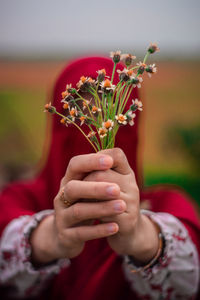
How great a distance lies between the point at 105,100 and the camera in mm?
375

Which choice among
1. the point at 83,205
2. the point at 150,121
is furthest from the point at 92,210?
the point at 150,121

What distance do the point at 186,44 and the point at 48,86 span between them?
0.77 meters

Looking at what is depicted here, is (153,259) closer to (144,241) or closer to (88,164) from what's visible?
(144,241)

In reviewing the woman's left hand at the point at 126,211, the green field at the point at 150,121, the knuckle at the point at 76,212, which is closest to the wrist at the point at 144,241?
the woman's left hand at the point at 126,211

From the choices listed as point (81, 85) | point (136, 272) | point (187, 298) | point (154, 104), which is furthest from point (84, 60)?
point (154, 104)

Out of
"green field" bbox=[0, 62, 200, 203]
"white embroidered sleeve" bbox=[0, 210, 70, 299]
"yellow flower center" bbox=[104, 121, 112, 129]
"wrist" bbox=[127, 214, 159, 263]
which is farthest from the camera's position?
"green field" bbox=[0, 62, 200, 203]

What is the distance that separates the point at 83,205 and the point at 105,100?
6.3 inches

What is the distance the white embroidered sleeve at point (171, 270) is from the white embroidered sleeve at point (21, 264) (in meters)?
0.17

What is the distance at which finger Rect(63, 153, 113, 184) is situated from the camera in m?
0.37

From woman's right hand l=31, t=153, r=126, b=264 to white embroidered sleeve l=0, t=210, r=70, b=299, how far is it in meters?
0.12

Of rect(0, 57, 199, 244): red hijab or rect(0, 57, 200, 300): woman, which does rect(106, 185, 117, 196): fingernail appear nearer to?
rect(0, 57, 200, 300): woman

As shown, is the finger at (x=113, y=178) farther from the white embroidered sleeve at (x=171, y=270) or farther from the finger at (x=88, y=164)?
the white embroidered sleeve at (x=171, y=270)

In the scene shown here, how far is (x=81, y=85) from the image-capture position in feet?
1.25

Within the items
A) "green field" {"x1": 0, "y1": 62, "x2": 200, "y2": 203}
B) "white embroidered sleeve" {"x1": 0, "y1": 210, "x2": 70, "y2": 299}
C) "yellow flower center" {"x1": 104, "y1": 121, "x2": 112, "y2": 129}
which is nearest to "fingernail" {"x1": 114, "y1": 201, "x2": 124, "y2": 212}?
"yellow flower center" {"x1": 104, "y1": 121, "x2": 112, "y2": 129}
